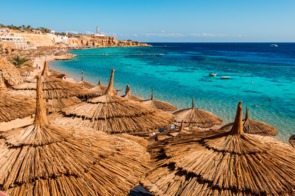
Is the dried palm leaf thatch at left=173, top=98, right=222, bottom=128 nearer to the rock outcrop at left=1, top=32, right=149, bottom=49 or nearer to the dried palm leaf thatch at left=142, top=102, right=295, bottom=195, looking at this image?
the dried palm leaf thatch at left=142, top=102, right=295, bottom=195

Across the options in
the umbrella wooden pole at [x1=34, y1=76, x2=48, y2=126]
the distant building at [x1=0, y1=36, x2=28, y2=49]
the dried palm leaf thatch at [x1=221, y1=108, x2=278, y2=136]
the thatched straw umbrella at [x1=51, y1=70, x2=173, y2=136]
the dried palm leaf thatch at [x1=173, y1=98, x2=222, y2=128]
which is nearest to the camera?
the umbrella wooden pole at [x1=34, y1=76, x2=48, y2=126]

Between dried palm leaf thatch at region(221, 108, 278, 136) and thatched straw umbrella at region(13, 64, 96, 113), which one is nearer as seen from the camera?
thatched straw umbrella at region(13, 64, 96, 113)

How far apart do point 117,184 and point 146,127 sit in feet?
8.67

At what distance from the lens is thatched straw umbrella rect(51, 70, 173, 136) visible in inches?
221

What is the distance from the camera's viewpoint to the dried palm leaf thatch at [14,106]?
5.66m

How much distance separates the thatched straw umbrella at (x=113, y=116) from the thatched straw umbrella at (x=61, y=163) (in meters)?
1.90

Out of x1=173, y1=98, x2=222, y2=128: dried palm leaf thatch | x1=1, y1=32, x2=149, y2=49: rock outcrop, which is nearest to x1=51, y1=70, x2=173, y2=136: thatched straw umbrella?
x1=173, y1=98, x2=222, y2=128: dried palm leaf thatch

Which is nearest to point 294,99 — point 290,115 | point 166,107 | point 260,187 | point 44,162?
point 290,115

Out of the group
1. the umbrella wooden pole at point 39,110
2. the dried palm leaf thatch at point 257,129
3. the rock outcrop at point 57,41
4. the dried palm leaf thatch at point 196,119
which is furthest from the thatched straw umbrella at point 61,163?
the rock outcrop at point 57,41

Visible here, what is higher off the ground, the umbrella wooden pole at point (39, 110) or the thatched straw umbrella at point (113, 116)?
the umbrella wooden pole at point (39, 110)

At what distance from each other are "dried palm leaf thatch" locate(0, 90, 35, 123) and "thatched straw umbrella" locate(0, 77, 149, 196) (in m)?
2.52

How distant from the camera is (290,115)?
55.2 ft

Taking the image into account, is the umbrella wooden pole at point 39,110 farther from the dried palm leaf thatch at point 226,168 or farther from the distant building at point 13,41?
the distant building at point 13,41

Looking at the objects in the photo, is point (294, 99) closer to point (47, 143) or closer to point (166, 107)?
point (166, 107)
